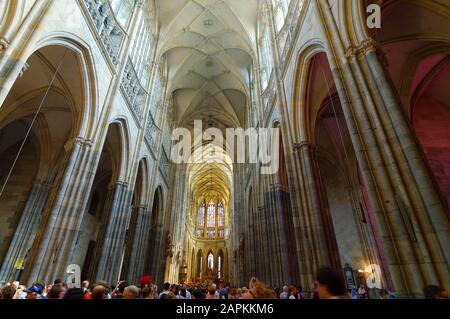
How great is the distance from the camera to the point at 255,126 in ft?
58.0

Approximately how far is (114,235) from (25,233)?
4909 millimetres

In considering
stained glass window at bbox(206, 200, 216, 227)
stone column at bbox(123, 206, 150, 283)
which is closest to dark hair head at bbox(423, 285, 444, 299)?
stone column at bbox(123, 206, 150, 283)

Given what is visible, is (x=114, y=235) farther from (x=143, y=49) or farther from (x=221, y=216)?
(x=221, y=216)

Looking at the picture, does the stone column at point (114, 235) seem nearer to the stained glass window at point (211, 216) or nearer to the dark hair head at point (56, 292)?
the dark hair head at point (56, 292)

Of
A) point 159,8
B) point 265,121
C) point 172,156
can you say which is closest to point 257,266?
point 265,121

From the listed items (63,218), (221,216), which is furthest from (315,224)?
(221,216)

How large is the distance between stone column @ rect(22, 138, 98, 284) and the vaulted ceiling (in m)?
11.5

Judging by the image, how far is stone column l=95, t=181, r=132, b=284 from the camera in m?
10.5

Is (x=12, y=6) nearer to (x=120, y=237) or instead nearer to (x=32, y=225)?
(x=120, y=237)

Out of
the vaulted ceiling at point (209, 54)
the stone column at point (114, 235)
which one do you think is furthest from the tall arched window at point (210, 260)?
the stone column at point (114, 235)

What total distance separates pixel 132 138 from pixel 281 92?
7.92 metres

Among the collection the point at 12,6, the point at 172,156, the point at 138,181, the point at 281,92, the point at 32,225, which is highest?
the point at 172,156

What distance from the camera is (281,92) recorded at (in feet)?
35.6

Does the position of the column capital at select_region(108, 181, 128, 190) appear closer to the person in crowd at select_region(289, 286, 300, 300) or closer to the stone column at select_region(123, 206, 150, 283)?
the stone column at select_region(123, 206, 150, 283)
